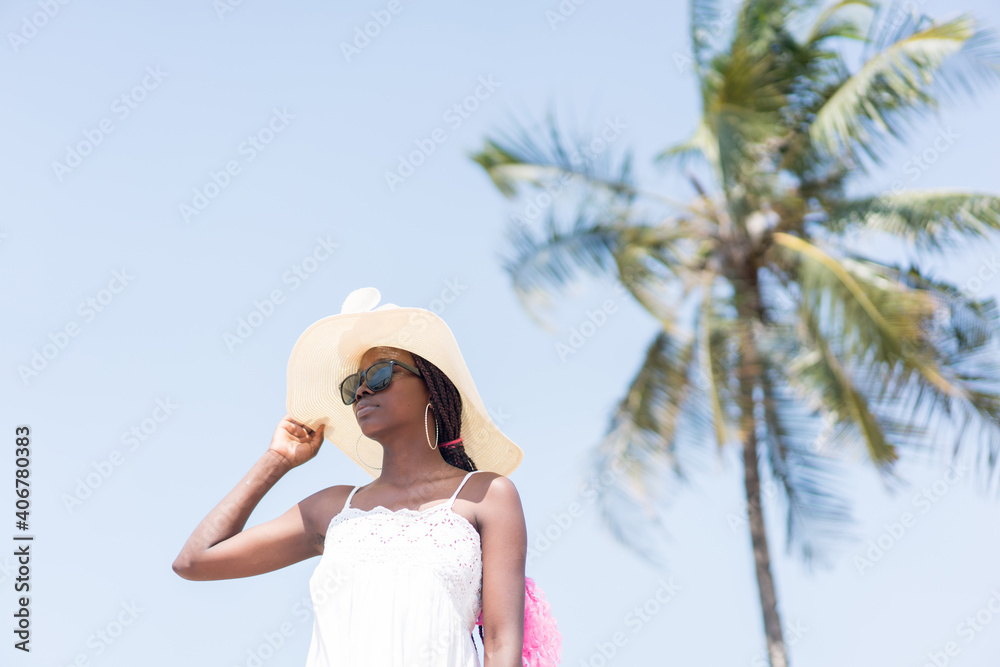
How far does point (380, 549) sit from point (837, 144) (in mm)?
9696

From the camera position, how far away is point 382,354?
11.8 ft

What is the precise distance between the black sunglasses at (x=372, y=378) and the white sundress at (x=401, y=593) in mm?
455

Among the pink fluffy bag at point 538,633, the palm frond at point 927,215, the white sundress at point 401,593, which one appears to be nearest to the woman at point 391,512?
the white sundress at point 401,593

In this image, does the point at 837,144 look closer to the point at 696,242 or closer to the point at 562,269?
the point at 696,242

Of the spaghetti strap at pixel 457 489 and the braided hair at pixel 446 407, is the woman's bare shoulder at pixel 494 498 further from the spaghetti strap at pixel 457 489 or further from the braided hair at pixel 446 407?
the braided hair at pixel 446 407

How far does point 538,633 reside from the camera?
3.27 metres

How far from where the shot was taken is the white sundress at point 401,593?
3029 mm

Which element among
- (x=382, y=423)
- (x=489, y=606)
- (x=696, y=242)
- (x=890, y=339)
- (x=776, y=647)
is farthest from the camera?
(x=696, y=242)

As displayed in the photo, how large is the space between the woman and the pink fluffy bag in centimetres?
17

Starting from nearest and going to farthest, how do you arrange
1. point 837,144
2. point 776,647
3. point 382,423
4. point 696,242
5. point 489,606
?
1. point 489,606
2. point 382,423
3. point 776,647
4. point 837,144
5. point 696,242

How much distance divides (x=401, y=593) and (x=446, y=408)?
0.72m

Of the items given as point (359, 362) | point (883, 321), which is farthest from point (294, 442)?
point (883, 321)

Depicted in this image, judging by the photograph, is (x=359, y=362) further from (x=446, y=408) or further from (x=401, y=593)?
(x=401, y=593)

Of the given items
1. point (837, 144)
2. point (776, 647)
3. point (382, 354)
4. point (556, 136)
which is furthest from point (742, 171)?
point (382, 354)
